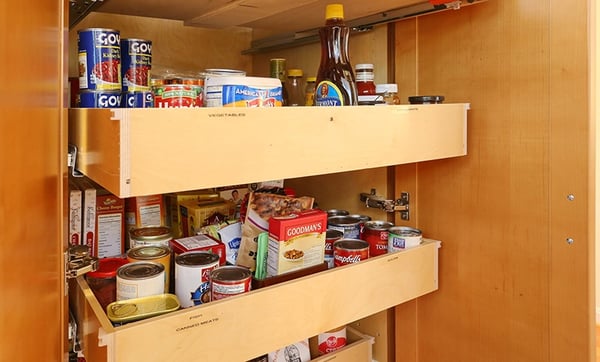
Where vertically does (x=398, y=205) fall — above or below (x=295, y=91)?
below

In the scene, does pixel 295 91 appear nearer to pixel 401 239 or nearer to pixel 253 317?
pixel 401 239

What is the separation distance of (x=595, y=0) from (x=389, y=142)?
19.5 inches

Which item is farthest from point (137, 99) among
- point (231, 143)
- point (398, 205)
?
point (398, 205)

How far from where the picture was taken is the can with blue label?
852 millimetres

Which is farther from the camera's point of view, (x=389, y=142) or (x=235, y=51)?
(x=235, y=51)

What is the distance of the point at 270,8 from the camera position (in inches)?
45.6

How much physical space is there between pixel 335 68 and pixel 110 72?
1.53 feet

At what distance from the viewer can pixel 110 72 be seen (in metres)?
0.84

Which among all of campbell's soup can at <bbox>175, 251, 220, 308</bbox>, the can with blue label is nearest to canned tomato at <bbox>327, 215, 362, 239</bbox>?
campbell's soup can at <bbox>175, 251, 220, 308</bbox>

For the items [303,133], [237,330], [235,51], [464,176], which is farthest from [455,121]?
[235,51]

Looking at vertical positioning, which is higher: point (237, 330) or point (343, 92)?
point (343, 92)

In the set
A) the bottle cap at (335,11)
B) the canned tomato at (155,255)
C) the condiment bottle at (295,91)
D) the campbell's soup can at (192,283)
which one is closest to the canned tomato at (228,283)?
the campbell's soup can at (192,283)

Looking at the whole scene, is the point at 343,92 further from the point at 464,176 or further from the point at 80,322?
the point at 80,322

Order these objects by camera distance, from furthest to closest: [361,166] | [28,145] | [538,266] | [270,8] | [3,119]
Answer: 1. [270,8]
2. [538,266]
3. [361,166]
4. [28,145]
5. [3,119]
